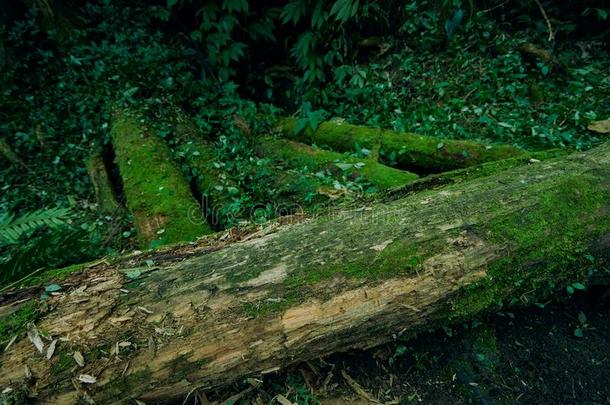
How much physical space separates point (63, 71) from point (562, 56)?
7.25 meters

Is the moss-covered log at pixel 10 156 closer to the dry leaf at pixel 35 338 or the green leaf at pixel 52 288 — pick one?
the green leaf at pixel 52 288

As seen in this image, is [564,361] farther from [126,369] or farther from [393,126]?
[393,126]

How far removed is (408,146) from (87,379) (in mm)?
3490

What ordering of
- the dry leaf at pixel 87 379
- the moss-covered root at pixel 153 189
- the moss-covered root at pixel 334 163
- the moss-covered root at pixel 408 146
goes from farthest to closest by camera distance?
the moss-covered root at pixel 408 146 < the moss-covered root at pixel 334 163 < the moss-covered root at pixel 153 189 < the dry leaf at pixel 87 379

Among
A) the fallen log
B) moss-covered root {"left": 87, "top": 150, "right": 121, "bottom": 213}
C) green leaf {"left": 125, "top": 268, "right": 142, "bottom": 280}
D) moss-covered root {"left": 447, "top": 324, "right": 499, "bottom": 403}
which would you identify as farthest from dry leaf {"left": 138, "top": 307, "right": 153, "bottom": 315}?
the fallen log

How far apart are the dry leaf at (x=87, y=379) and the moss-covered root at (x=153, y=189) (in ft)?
4.52

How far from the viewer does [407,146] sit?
4.17m

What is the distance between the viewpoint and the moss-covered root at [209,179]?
3653 millimetres

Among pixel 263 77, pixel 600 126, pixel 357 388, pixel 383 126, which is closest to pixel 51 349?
pixel 357 388

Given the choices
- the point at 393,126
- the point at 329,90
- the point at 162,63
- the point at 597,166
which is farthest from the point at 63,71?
the point at 597,166

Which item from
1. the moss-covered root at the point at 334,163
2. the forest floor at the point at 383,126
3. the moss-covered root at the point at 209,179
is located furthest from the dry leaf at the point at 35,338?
the moss-covered root at the point at 334,163

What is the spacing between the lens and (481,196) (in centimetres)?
251

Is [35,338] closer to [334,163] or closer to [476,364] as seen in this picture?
[476,364]

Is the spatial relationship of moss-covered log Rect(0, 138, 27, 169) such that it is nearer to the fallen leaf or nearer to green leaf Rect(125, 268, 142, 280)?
green leaf Rect(125, 268, 142, 280)
